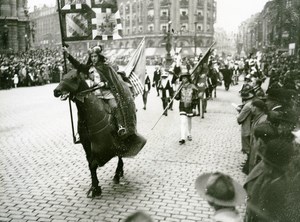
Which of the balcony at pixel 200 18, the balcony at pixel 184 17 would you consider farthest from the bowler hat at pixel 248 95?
the balcony at pixel 200 18

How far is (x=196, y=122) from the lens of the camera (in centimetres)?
1475

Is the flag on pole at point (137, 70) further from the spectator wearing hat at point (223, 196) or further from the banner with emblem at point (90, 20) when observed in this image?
the spectator wearing hat at point (223, 196)

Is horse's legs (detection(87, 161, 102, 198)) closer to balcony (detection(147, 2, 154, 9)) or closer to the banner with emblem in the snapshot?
the banner with emblem

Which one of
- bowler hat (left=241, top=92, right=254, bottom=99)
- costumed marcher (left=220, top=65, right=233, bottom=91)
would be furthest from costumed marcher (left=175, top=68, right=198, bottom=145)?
costumed marcher (left=220, top=65, right=233, bottom=91)

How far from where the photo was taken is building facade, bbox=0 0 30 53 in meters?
48.2

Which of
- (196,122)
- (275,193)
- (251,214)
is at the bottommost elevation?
(196,122)

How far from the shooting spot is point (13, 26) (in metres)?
49.5

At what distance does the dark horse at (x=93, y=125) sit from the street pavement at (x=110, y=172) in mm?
645

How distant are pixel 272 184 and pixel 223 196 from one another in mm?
1208

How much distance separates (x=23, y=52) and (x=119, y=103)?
46.5 metres

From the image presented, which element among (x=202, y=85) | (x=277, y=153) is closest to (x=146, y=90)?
(x=202, y=85)

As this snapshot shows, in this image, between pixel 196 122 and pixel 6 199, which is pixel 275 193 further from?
pixel 196 122

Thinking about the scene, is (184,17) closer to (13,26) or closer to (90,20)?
(13,26)

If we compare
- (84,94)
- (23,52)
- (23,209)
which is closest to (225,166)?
(84,94)
